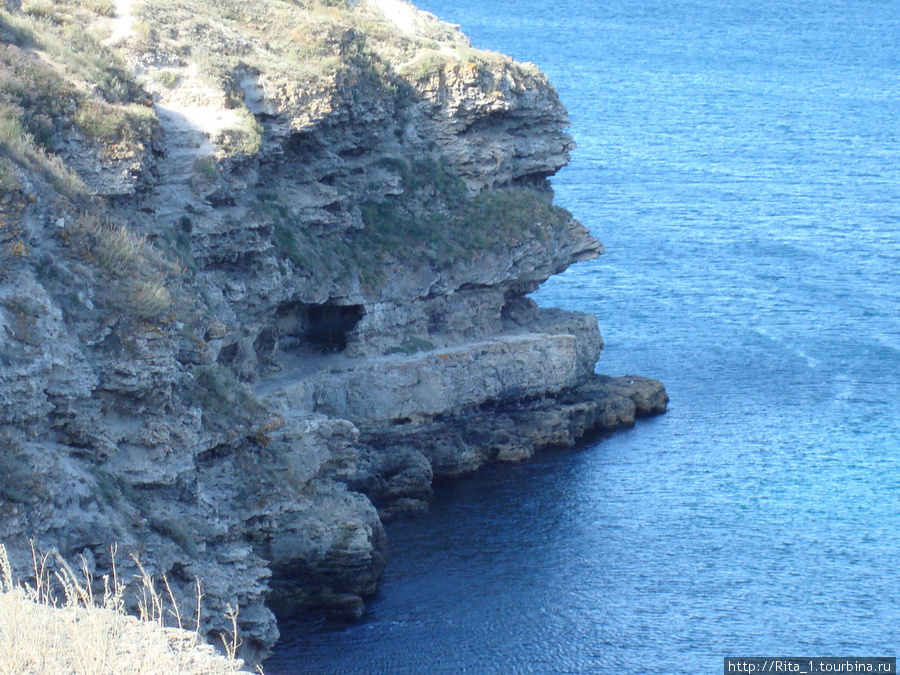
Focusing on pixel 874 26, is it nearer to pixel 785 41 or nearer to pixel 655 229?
pixel 785 41

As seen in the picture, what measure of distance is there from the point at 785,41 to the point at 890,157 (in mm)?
67748

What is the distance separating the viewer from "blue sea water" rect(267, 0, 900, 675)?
128ft

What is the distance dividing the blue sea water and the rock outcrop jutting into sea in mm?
2874

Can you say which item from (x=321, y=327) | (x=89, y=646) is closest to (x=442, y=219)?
(x=321, y=327)

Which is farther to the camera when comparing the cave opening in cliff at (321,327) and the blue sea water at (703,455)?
the cave opening in cliff at (321,327)

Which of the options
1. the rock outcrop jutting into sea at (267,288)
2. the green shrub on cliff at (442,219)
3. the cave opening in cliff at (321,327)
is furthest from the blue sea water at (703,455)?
the green shrub on cliff at (442,219)

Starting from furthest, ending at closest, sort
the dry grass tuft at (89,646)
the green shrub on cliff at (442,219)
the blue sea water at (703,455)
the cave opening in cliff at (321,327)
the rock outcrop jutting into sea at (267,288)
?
the green shrub on cliff at (442,219) → the cave opening in cliff at (321,327) → the blue sea water at (703,455) → the rock outcrop jutting into sea at (267,288) → the dry grass tuft at (89,646)

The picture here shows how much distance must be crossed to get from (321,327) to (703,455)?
1736cm

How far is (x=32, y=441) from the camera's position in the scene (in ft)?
99.2

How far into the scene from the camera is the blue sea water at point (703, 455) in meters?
38.9

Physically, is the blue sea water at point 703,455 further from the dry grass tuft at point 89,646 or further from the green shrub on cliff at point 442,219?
the dry grass tuft at point 89,646

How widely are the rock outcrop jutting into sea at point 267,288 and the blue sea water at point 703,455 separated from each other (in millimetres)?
2874

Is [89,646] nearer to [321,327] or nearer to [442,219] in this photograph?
[321,327]

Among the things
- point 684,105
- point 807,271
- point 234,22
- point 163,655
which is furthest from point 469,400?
point 684,105
